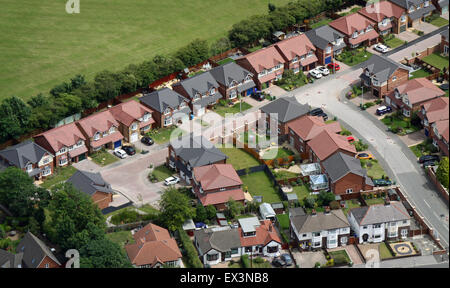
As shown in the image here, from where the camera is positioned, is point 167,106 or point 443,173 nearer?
point 443,173

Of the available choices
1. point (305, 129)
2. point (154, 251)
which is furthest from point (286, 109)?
point (154, 251)

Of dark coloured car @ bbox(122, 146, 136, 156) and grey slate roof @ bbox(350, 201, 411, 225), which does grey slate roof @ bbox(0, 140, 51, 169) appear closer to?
dark coloured car @ bbox(122, 146, 136, 156)

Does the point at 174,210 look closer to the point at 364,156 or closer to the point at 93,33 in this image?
the point at 364,156

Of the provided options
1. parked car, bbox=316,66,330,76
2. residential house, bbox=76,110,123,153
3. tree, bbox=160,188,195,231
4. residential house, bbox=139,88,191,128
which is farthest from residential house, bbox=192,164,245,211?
parked car, bbox=316,66,330,76

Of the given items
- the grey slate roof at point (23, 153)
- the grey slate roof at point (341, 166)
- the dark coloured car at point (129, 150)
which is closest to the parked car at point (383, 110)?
the grey slate roof at point (341, 166)

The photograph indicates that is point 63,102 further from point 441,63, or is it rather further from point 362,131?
point 441,63

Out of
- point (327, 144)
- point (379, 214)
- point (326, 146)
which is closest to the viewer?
point (379, 214)
